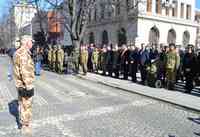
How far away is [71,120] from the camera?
9.38 metres

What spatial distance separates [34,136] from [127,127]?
214 cm

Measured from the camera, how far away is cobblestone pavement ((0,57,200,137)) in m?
8.27

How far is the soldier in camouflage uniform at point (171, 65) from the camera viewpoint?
50.2 feet

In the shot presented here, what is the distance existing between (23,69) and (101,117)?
8.84ft

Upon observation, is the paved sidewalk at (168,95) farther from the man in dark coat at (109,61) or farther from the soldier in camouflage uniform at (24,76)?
the soldier in camouflage uniform at (24,76)

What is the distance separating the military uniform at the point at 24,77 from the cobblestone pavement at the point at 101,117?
56 cm

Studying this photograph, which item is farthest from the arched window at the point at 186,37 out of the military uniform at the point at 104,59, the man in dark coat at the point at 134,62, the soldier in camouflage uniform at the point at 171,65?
the soldier in camouflage uniform at the point at 171,65

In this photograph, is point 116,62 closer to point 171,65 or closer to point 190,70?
point 171,65

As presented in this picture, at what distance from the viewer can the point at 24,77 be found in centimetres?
798

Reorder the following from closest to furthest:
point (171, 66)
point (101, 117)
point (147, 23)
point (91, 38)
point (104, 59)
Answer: point (101, 117), point (171, 66), point (104, 59), point (147, 23), point (91, 38)

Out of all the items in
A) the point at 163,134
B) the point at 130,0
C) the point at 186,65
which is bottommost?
the point at 163,134

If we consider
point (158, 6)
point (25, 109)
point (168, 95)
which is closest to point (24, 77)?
point (25, 109)

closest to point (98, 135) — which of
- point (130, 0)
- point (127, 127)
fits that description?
point (127, 127)

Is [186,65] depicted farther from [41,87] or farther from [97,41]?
[97,41]
